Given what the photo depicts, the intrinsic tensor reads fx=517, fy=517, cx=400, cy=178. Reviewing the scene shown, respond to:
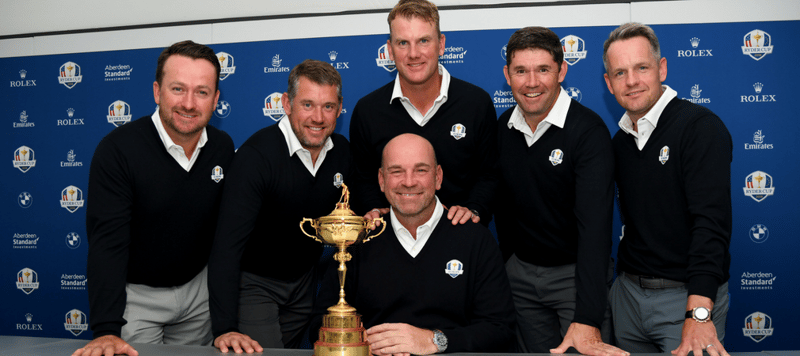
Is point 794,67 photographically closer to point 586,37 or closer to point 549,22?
point 586,37

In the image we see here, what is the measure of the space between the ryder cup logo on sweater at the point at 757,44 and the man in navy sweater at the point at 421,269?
2.94 metres

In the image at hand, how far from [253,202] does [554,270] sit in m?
1.65

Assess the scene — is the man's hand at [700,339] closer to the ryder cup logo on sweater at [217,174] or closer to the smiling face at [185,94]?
the ryder cup logo on sweater at [217,174]

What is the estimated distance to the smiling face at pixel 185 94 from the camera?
257 cm

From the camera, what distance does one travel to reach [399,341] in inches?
78.4

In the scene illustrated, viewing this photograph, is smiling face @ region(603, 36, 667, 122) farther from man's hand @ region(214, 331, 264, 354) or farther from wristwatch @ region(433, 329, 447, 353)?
man's hand @ region(214, 331, 264, 354)

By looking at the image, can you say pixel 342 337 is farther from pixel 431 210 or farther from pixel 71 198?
pixel 71 198

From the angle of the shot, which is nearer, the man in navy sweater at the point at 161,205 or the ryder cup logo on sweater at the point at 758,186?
the man in navy sweater at the point at 161,205

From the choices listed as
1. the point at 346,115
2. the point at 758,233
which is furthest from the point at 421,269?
the point at 758,233

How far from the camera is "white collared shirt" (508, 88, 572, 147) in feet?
8.82

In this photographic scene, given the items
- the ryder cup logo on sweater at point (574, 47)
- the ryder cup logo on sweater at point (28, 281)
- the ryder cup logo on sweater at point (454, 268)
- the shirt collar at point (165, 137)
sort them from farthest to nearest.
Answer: the ryder cup logo on sweater at point (28, 281) < the ryder cup logo on sweater at point (574, 47) < the shirt collar at point (165, 137) < the ryder cup logo on sweater at point (454, 268)

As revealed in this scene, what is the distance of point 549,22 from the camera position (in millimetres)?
4094

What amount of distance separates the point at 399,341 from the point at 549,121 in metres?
1.39

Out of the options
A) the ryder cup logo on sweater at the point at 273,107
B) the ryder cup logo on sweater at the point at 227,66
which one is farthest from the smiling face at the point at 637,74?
the ryder cup logo on sweater at the point at 227,66
